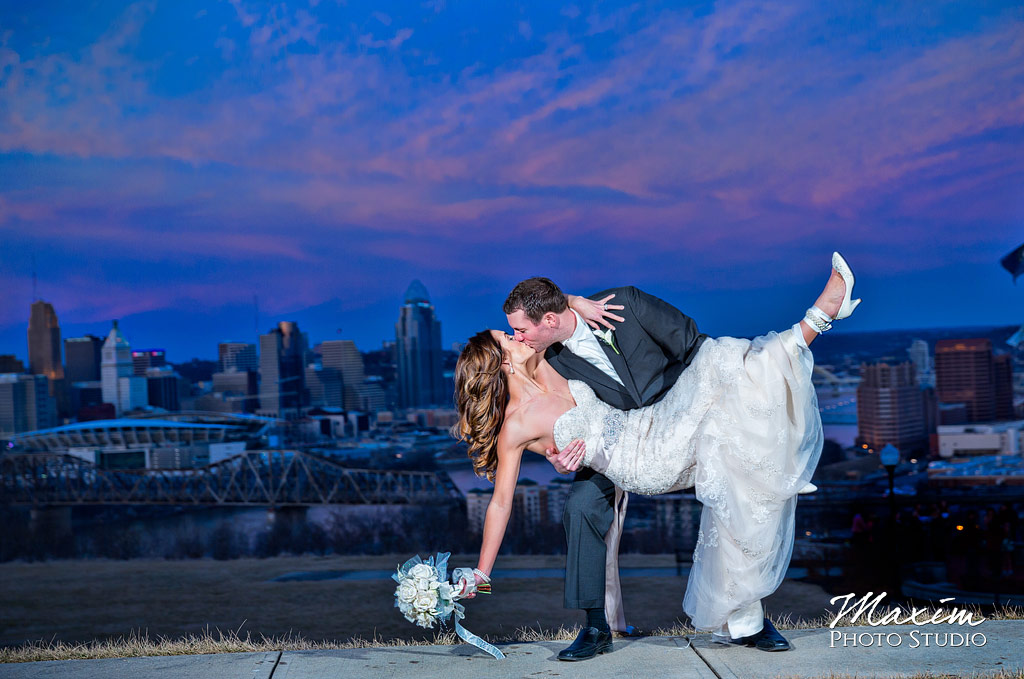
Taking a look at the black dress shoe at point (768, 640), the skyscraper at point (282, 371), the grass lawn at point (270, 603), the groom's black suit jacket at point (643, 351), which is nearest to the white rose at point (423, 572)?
the groom's black suit jacket at point (643, 351)

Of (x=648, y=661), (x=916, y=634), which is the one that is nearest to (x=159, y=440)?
(x=648, y=661)

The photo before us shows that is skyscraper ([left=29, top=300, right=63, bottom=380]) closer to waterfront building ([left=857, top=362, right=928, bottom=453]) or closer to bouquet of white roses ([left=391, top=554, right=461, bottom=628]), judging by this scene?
waterfront building ([left=857, top=362, right=928, bottom=453])

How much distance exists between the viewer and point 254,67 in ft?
57.8

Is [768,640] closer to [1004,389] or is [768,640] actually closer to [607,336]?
[607,336]

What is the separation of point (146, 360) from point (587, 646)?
2029cm

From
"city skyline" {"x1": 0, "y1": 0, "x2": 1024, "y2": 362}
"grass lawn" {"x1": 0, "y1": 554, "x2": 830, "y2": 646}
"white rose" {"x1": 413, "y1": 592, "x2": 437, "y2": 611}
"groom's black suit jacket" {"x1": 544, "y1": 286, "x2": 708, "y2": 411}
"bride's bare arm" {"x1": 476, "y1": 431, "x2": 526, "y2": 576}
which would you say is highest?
"city skyline" {"x1": 0, "y1": 0, "x2": 1024, "y2": 362}

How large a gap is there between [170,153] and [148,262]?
225cm

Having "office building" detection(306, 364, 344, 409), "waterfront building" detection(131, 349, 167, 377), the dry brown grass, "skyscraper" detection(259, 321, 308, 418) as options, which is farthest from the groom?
"waterfront building" detection(131, 349, 167, 377)

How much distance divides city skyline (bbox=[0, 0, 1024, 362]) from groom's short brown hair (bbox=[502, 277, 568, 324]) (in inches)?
459

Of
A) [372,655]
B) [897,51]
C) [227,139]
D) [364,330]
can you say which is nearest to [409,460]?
[364,330]

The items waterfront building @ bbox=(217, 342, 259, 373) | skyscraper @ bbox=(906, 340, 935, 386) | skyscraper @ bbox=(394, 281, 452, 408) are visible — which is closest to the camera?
skyscraper @ bbox=(906, 340, 935, 386)

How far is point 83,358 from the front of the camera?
22.1 metres

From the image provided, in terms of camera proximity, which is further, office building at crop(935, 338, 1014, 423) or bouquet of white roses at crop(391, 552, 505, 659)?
office building at crop(935, 338, 1014, 423)

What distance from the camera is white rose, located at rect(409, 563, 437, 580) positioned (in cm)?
343
